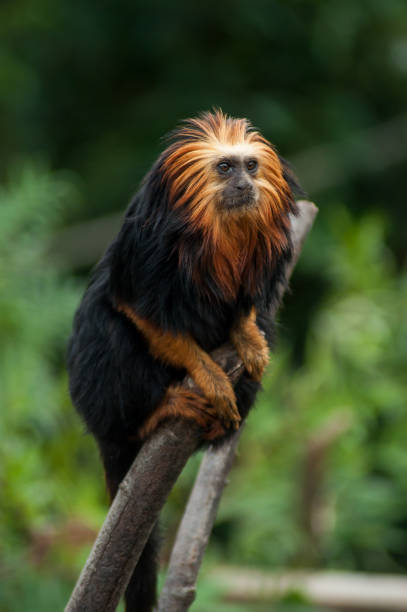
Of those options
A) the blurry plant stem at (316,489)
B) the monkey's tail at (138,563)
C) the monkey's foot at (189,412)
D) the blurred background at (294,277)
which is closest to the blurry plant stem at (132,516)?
the monkey's foot at (189,412)

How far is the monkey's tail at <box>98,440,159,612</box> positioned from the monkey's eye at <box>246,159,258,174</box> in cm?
80

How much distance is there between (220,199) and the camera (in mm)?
1899

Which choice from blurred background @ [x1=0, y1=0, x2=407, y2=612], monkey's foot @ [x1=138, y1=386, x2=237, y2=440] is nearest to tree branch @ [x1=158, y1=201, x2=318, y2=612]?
monkey's foot @ [x1=138, y1=386, x2=237, y2=440]

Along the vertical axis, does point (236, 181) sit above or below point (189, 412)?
above

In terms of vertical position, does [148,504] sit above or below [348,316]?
below

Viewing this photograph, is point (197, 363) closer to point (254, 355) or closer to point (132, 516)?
point (254, 355)

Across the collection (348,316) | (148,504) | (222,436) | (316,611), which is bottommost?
(316,611)

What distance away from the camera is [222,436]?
2.14 meters

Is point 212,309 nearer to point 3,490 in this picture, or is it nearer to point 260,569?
point 3,490

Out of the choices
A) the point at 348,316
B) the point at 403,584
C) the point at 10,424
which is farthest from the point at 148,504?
the point at 348,316

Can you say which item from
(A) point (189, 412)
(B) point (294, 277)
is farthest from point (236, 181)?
(B) point (294, 277)

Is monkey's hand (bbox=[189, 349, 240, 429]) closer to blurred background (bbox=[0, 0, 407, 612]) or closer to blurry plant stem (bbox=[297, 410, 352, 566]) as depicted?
blurred background (bbox=[0, 0, 407, 612])

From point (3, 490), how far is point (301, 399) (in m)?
1.97

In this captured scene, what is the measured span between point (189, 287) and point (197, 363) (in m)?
0.19
